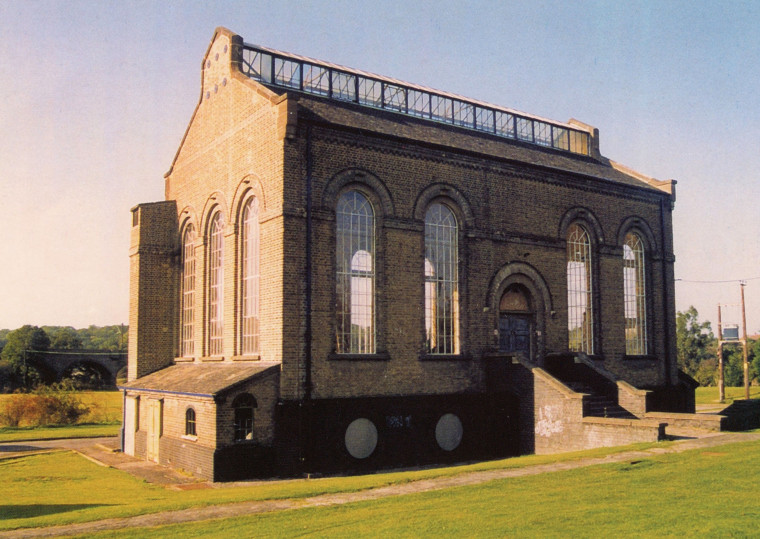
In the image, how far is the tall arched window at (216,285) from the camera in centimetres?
2155

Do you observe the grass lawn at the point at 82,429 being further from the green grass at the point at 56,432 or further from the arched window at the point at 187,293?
the arched window at the point at 187,293

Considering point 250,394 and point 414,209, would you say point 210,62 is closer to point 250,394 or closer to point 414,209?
point 414,209

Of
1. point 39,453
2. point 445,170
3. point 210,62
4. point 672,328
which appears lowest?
point 39,453

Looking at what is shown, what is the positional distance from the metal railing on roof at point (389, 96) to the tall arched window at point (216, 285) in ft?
15.8

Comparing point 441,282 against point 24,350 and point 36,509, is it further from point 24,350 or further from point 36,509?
point 24,350

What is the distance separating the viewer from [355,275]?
63.2 feet

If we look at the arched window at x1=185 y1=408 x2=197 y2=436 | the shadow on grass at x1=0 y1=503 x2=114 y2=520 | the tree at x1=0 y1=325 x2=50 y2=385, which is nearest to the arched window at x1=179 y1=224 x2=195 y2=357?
the arched window at x1=185 y1=408 x2=197 y2=436

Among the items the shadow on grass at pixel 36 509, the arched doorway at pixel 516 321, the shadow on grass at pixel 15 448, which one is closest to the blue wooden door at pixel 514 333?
the arched doorway at pixel 516 321

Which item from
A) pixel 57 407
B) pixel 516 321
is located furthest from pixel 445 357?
pixel 57 407

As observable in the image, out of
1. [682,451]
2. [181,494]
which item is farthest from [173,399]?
[682,451]

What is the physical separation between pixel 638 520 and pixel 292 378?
993 centimetres

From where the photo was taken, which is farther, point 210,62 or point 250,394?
point 210,62

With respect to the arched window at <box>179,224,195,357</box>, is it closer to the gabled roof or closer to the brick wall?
the brick wall

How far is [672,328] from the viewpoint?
26.5m
